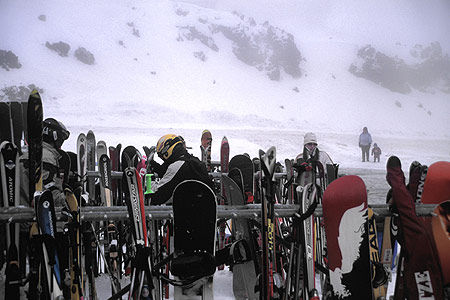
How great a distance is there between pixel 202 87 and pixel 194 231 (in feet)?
103

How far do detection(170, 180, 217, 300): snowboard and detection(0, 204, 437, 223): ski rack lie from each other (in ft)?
0.21

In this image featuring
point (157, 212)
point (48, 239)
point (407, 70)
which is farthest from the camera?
point (407, 70)

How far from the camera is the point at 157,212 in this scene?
1.58 metres

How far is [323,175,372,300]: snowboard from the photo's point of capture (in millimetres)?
1580

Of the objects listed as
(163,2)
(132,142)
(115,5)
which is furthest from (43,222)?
(163,2)

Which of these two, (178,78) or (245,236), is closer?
(245,236)

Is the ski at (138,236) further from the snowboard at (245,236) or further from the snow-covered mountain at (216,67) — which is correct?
the snow-covered mountain at (216,67)

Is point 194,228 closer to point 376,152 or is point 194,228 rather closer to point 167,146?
point 167,146


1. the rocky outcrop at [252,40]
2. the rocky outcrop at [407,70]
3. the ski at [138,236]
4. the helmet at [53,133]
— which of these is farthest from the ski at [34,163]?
the rocky outcrop at [407,70]

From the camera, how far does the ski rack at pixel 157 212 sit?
4.42ft

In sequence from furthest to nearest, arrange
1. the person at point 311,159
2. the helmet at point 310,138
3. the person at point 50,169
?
the helmet at point 310,138 < the person at point 311,159 < the person at point 50,169

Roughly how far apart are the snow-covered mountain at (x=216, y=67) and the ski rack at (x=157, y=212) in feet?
65.1

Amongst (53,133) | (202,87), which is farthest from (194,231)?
(202,87)

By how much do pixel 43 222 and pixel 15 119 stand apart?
5.41 feet
